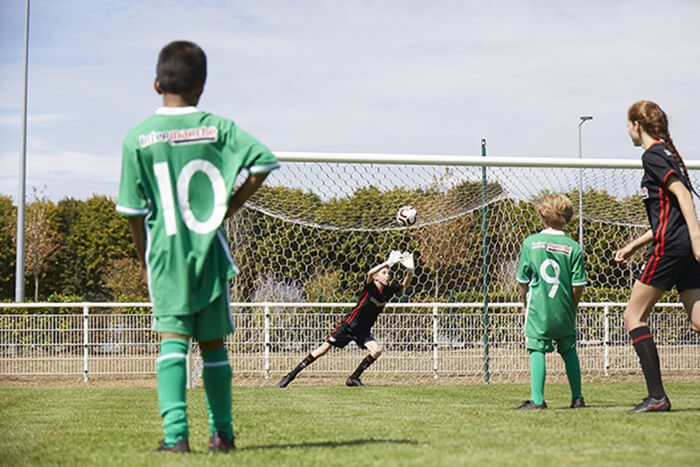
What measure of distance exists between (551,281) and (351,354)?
6351 millimetres

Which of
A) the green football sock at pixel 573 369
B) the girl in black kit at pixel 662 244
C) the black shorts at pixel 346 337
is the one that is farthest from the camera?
the black shorts at pixel 346 337

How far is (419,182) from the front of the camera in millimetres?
10047

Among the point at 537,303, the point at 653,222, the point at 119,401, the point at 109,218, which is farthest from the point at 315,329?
the point at 109,218

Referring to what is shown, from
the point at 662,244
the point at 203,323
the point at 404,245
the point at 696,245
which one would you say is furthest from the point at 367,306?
the point at 203,323

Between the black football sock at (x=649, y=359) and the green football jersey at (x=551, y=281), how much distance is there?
2.33 ft

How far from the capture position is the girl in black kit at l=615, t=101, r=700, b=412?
4.74 m

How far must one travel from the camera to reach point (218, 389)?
3230mm

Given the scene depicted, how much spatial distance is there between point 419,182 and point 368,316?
6.56 ft

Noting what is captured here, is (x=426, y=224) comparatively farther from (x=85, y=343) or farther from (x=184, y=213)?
(x=184, y=213)

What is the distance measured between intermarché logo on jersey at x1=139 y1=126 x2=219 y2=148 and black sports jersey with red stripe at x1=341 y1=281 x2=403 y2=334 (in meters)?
6.45

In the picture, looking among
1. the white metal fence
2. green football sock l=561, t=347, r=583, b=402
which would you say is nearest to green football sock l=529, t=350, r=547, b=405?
green football sock l=561, t=347, r=583, b=402

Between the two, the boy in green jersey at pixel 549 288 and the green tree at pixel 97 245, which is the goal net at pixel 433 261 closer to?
the boy in green jersey at pixel 549 288

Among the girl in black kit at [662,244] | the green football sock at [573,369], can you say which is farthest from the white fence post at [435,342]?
the girl in black kit at [662,244]

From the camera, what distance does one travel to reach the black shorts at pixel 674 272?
4770mm
